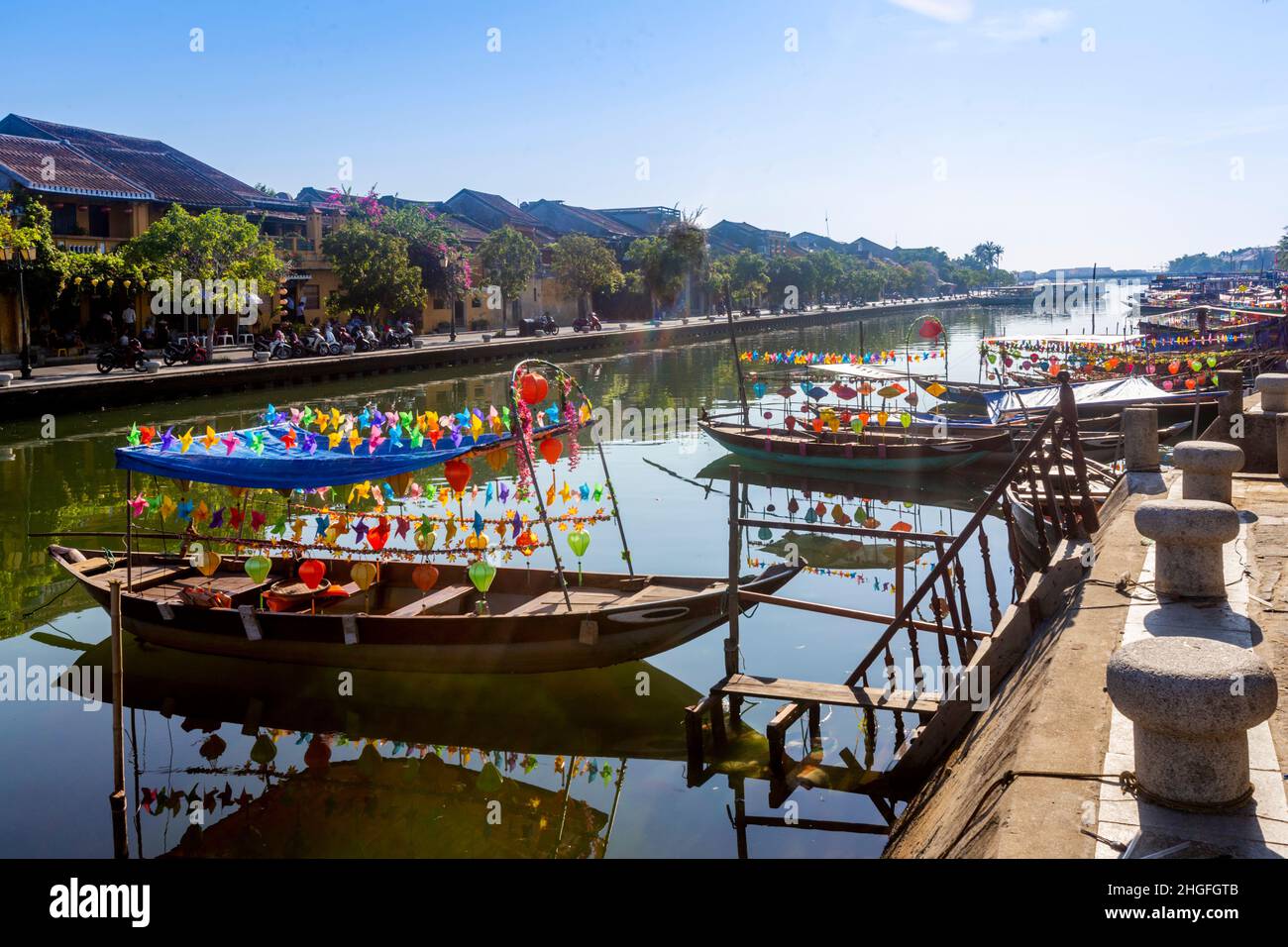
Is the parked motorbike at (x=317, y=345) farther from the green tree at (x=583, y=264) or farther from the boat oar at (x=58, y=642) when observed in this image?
the boat oar at (x=58, y=642)

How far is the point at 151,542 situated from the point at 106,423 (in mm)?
Result: 12250

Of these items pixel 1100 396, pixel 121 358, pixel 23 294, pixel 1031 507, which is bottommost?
pixel 1031 507

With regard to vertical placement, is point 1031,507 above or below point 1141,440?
below

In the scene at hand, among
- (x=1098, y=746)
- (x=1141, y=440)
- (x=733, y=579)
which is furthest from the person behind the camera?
(x=1141, y=440)

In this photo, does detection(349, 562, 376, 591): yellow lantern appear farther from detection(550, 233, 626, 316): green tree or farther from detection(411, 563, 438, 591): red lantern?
detection(550, 233, 626, 316): green tree

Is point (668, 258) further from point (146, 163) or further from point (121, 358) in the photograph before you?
point (121, 358)

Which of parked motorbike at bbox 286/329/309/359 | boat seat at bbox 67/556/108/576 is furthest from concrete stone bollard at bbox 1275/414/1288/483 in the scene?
parked motorbike at bbox 286/329/309/359

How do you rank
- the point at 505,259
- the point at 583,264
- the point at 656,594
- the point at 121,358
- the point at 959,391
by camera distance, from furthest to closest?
1. the point at 583,264
2. the point at 505,259
3. the point at 121,358
4. the point at 959,391
5. the point at 656,594

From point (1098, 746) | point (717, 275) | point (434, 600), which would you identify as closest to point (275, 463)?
point (434, 600)

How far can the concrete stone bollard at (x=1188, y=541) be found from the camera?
6449mm

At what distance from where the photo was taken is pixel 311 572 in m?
10.7

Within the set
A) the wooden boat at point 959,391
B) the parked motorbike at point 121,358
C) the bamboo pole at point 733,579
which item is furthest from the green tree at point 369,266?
the bamboo pole at point 733,579

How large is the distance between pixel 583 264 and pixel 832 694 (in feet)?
167

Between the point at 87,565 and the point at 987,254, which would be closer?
the point at 87,565
